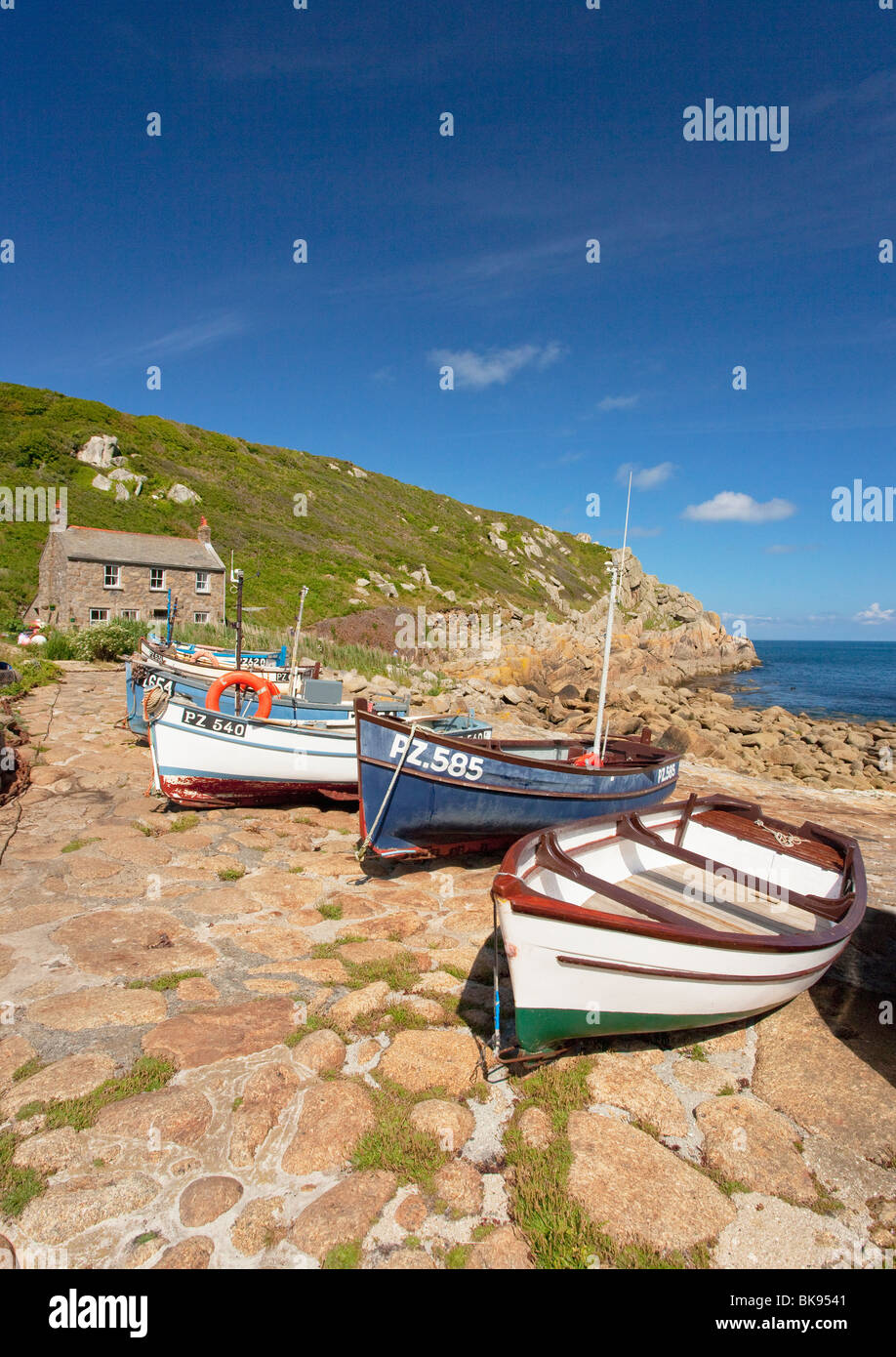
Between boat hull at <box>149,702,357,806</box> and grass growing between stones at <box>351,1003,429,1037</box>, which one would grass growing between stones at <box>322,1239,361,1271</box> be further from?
boat hull at <box>149,702,357,806</box>

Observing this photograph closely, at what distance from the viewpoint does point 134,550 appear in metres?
34.2

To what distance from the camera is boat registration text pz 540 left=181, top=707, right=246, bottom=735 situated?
1112 cm

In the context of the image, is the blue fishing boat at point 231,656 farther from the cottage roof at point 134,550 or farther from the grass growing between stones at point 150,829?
the cottage roof at point 134,550

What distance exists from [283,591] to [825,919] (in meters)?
41.0

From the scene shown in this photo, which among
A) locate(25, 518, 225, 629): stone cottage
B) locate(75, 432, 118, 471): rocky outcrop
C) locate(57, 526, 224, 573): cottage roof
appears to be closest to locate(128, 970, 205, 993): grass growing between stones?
locate(25, 518, 225, 629): stone cottage

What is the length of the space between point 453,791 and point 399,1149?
5097 mm

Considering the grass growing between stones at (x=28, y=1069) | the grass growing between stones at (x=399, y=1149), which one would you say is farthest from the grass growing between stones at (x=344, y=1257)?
the grass growing between stones at (x=28, y=1069)

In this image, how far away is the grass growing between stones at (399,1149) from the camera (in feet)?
13.2

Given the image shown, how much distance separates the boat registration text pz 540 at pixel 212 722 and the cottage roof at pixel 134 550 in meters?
25.8

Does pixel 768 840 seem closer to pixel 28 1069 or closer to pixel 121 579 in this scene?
pixel 28 1069

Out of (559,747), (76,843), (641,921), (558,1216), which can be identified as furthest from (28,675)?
(558,1216)

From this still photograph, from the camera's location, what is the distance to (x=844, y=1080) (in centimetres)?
504
